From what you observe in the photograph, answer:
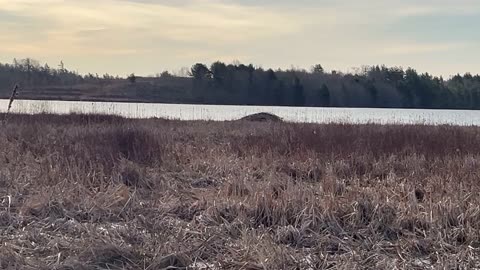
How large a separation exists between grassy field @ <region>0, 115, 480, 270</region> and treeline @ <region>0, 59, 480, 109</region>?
61449 millimetres

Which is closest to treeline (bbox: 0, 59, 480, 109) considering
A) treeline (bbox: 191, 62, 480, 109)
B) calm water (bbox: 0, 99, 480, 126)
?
treeline (bbox: 191, 62, 480, 109)

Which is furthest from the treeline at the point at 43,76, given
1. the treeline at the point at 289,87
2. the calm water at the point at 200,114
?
the calm water at the point at 200,114

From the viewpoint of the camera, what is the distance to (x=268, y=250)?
416 cm

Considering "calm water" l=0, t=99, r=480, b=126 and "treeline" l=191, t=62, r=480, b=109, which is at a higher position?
"treeline" l=191, t=62, r=480, b=109

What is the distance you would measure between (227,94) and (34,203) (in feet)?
218

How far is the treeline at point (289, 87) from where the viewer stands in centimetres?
7069

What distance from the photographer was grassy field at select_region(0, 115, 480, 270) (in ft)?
13.6

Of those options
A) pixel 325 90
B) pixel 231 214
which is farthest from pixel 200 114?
pixel 325 90

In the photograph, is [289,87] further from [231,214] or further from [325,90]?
[231,214]

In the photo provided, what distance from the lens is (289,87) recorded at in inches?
2869

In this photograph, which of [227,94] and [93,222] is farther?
[227,94]

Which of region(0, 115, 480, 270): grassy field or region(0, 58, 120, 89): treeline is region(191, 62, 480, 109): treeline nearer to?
region(0, 58, 120, 89): treeline

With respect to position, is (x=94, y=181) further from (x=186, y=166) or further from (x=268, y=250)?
(x=268, y=250)

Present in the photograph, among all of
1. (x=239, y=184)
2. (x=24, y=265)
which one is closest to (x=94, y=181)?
(x=239, y=184)
